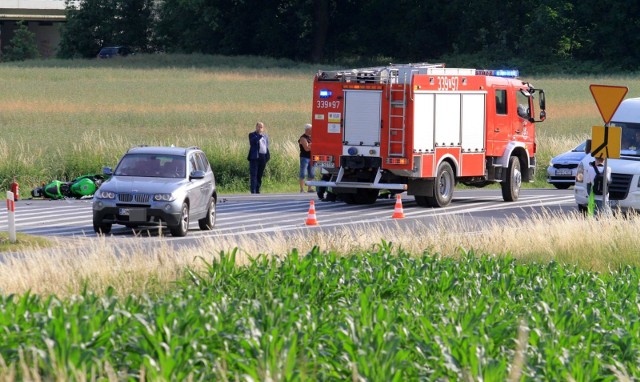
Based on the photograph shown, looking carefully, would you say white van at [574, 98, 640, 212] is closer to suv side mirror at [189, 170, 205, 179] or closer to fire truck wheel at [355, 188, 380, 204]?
fire truck wheel at [355, 188, 380, 204]

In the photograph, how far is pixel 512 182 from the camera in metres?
30.7

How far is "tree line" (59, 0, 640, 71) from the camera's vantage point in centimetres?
9281

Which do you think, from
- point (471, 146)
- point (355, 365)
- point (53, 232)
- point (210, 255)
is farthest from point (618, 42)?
point (355, 365)

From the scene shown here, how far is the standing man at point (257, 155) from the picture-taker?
31.6 meters

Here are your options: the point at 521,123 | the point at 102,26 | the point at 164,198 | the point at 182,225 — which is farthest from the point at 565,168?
the point at 102,26

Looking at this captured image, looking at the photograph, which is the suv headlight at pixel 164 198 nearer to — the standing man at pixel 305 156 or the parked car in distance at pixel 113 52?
the standing man at pixel 305 156

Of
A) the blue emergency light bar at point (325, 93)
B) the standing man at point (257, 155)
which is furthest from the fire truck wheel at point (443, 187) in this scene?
the standing man at point (257, 155)

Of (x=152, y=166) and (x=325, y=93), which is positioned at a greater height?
(x=325, y=93)

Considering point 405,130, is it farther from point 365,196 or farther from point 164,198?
point 164,198

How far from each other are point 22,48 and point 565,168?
77127 millimetres

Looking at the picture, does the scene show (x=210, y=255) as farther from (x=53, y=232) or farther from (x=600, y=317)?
(x=53, y=232)

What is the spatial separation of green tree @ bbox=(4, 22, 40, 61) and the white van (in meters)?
83.8

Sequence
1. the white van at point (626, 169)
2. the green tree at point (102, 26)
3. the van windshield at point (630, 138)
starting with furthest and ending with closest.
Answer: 1. the green tree at point (102, 26)
2. the van windshield at point (630, 138)
3. the white van at point (626, 169)

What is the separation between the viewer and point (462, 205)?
29.9 metres
